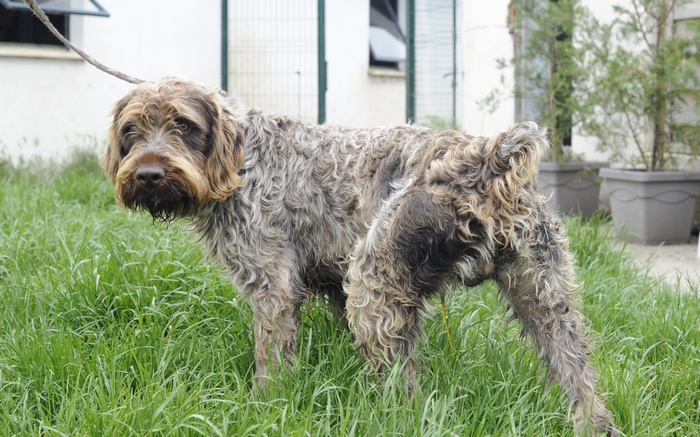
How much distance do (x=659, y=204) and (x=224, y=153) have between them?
504cm

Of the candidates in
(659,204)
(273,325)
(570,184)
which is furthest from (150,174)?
(570,184)

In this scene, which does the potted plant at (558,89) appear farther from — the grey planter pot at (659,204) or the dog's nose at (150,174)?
the dog's nose at (150,174)

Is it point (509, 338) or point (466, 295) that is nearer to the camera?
point (509, 338)

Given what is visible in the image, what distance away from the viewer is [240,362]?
152 inches

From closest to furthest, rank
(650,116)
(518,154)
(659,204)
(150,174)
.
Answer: (518,154) < (150,174) < (659,204) < (650,116)

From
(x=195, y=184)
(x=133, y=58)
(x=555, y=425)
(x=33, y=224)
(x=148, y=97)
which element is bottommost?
(x=555, y=425)

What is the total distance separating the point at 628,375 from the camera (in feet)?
11.9

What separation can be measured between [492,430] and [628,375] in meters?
0.74

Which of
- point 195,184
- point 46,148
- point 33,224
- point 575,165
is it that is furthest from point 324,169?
point 46,148

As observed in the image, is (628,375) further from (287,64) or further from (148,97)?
(287,64)

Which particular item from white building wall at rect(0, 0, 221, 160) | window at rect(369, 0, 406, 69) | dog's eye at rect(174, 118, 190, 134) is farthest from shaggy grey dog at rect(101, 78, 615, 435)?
window at rect(369, 0, 406, 69)

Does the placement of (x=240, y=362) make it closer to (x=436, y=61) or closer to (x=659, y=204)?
(x=659, y=204)

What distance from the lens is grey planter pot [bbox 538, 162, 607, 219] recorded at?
28.9 ft

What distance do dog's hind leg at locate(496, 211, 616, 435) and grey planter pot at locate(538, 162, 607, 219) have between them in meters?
5.60
